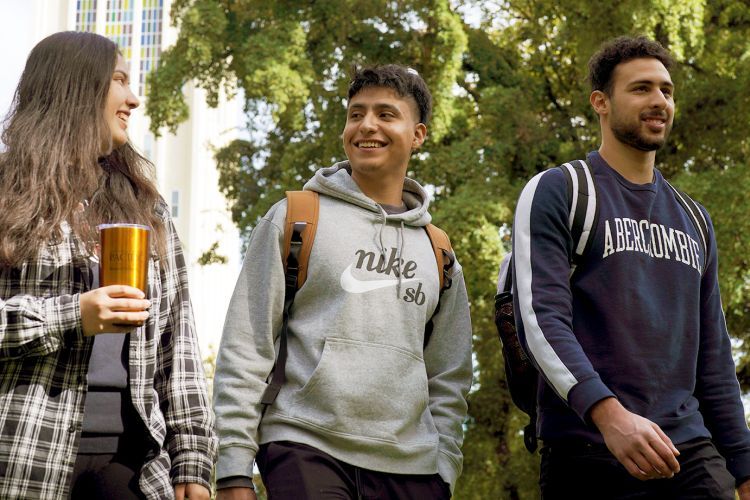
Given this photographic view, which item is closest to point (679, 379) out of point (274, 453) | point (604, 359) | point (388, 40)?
point (604, 359)

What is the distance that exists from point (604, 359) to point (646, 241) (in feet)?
1.65

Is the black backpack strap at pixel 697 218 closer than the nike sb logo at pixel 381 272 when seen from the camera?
No

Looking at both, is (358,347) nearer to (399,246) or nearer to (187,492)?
(399,246)

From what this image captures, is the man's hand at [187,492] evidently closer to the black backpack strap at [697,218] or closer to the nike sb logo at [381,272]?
the nike sb logo at [381,272]

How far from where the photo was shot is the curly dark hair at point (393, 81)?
4.71 metres

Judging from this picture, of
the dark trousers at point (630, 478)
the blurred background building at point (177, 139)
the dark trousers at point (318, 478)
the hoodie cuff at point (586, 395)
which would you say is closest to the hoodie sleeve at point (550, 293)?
the hoodie cuff at point (586, 395)

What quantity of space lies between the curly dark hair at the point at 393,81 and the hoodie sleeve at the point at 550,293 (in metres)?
0.74

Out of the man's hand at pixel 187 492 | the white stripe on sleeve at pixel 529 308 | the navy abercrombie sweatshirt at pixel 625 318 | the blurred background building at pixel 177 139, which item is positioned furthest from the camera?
A: the blurred background building at pixel 177 139

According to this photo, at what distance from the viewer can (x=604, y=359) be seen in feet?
13.2

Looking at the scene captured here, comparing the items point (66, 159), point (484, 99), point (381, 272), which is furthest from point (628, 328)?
point (484, 99)

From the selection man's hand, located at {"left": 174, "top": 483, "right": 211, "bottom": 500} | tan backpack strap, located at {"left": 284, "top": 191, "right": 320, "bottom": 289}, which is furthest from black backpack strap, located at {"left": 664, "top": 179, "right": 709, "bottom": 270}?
man's hand, located at {"left": 174, "top": 483, "right": 211, "bottom": 500}

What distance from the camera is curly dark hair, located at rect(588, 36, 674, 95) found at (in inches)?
179

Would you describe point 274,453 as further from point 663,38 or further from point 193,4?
point 193,4

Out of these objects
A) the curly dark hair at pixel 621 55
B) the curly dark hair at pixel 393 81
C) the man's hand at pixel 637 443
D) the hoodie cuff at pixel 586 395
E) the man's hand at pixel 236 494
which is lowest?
the man's hand at pixel 236 494
